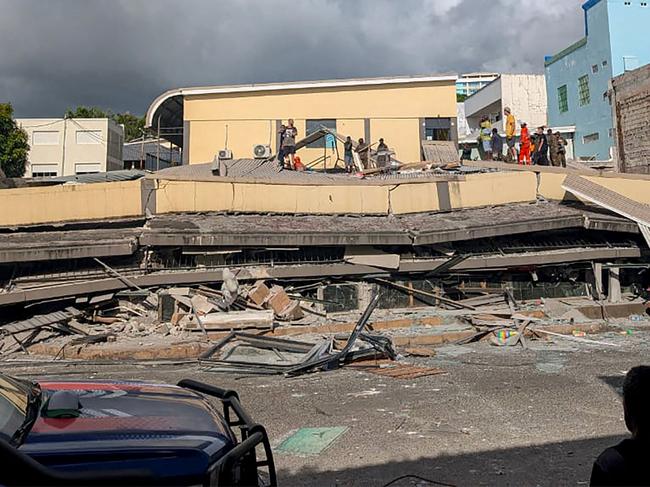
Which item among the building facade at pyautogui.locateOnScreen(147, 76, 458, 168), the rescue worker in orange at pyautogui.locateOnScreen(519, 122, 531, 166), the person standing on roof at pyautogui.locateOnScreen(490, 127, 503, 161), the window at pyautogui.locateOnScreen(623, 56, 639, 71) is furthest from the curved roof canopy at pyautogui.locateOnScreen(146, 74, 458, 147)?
the window at pyautogui.locateOnScreen(623, 56, 639, 71)

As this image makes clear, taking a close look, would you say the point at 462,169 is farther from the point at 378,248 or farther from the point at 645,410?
the point at 645,410

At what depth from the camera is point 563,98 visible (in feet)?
107

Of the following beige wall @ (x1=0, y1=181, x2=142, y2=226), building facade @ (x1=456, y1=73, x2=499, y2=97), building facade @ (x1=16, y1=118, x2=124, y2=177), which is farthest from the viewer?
building facade @ (x1=456, y1=73, x2=499, y2=97)

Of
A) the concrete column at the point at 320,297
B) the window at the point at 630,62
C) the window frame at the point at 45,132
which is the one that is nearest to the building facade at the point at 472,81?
the window at the point at 630,62

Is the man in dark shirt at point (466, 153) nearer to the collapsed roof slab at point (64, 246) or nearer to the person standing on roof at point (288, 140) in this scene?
the person standing on roof at point (288, 140)

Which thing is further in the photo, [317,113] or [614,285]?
[317,113]

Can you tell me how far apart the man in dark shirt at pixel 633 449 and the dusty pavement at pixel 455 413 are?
7.52 ft

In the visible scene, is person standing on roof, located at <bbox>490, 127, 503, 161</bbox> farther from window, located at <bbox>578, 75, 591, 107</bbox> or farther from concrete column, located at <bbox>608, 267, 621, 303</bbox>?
window, located at <bbox>578, 75, 591, 107</bbox>

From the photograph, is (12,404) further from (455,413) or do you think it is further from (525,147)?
(525,147)

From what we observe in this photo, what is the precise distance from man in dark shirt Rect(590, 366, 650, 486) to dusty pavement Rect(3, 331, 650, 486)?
229 cm

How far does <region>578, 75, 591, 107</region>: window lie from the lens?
30138 mm

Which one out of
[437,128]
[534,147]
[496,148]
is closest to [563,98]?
[437,128]

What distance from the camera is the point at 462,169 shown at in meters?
16.5

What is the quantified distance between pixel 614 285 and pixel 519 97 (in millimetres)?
28880
